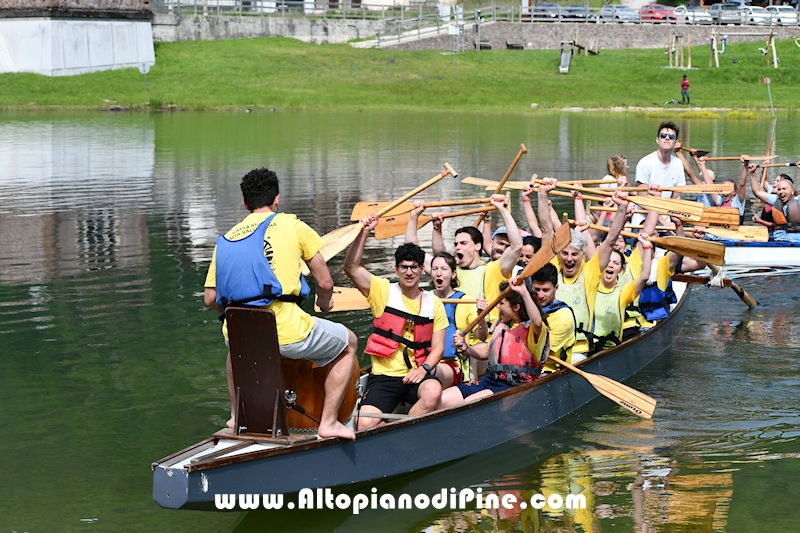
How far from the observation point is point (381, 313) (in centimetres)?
859

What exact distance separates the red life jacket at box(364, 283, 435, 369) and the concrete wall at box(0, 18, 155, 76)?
41.6 metres

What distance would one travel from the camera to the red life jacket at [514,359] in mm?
9250

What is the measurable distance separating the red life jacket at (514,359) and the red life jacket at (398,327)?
2.90ft

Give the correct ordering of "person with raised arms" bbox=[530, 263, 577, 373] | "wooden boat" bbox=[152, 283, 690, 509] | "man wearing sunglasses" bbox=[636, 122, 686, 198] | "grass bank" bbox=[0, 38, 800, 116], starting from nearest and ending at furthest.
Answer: "wooden boat" bbox=[152, 283, 690, 509], "person with raised arms" bbox=[530, 263, 577, 373], "man wearing sunglasses" bbox=[636, 122, 686, 198], "grass bank" bbox=[0, 38, 800, 116]

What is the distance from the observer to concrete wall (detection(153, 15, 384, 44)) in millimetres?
54938

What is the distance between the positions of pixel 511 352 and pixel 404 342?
1.12 m

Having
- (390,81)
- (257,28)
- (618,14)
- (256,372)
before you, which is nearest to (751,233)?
(256,372)

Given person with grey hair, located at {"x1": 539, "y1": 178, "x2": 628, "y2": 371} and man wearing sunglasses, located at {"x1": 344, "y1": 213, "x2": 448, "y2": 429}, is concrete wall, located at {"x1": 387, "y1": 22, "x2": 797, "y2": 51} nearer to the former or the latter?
person with grey hair, located at {"x1": 539, "y1": 178, "x2": 628, "y2": 371}

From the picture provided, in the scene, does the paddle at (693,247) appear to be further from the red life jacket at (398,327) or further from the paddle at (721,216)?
the red life jacket at (398,327)

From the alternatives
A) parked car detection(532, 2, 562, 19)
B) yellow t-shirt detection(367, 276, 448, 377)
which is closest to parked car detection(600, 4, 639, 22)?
parked car detection(532, 2, 562, 19)

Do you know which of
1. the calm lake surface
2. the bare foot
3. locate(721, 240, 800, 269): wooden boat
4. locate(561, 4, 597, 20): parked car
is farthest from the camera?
locate(561, 4, 597, 20): parked car

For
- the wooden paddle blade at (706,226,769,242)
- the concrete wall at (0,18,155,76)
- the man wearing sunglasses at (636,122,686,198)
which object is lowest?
the wooden paddle blade at (706,226,769,242)

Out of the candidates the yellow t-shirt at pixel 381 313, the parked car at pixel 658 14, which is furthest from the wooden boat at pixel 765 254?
the parked car at pixel 658 14

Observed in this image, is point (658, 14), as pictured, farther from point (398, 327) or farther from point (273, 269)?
point (273, 269)
